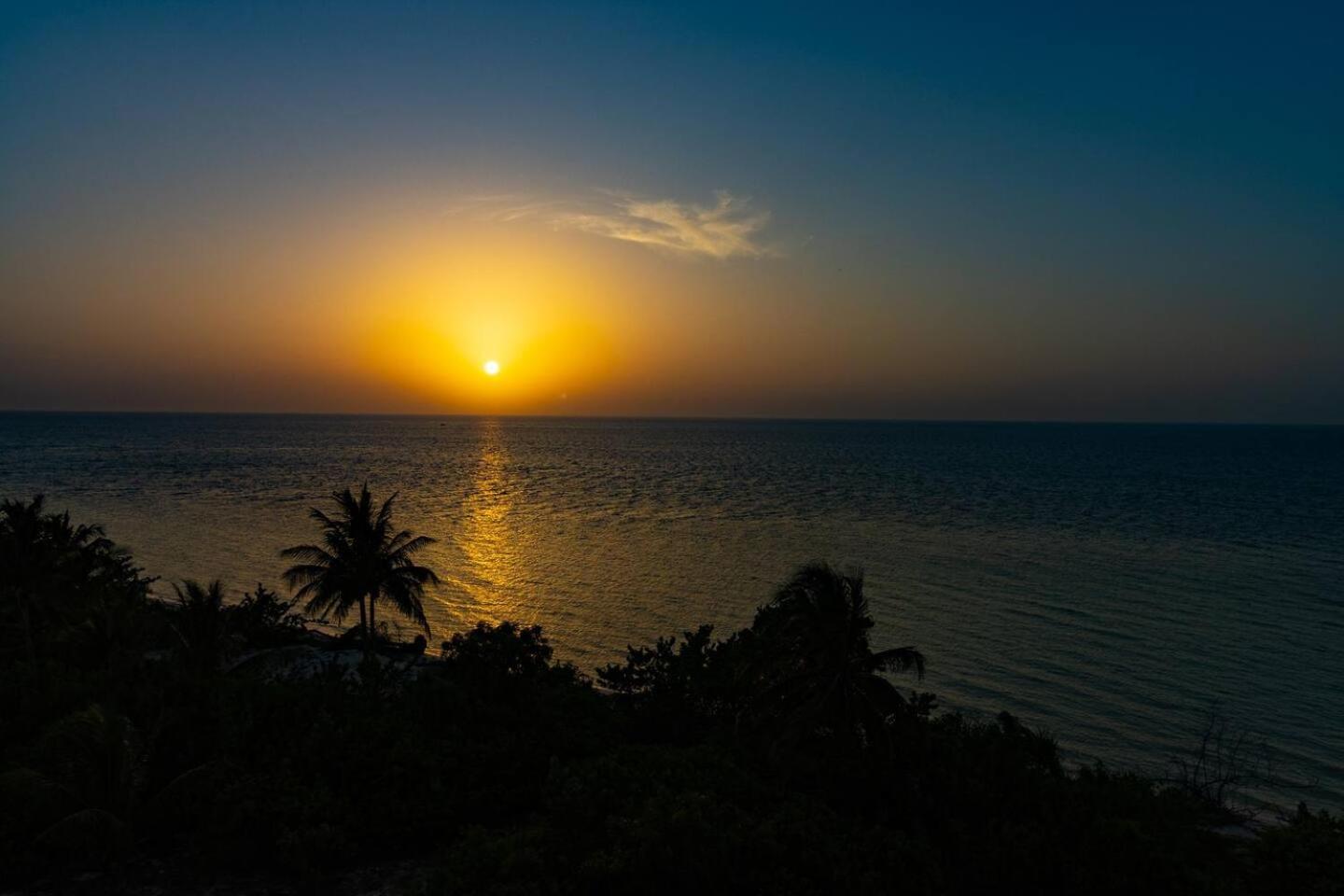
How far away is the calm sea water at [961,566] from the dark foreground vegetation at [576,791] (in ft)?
41.6

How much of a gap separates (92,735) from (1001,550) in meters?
64.2

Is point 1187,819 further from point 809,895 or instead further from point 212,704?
point 212,704

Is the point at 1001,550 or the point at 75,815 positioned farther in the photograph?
the point at 1001,550

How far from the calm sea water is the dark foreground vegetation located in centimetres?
1269

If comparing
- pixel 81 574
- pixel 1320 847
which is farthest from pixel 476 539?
pixel 1320 847

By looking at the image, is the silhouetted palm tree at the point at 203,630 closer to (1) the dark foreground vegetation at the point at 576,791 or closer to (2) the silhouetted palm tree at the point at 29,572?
(1) the dark foreground vegetation at the point at 576,791

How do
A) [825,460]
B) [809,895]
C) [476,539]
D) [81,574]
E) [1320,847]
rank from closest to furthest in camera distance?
1. [809,895]
2. [1320,847]
3. [81,574]
4. [476,539]
5. [825,460]

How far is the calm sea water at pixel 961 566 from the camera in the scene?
34219mm

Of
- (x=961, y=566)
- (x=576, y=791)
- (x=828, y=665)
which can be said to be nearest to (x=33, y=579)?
(x=576, y=791)

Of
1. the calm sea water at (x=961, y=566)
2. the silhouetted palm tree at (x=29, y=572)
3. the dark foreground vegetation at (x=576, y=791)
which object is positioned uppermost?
the silhouetted palm tree at (x=29, y=572)

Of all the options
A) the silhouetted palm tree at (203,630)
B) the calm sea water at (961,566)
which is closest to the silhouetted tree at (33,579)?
the silhouetted palm tree at (203,630)

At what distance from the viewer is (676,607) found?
49.3 m

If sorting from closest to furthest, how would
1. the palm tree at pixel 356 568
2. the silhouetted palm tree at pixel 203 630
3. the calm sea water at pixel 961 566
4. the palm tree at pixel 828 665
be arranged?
1. the palm tree at pixel 828 665
2. the silhouetted palm tree at pixel 203 630
3. the calm sea water at pixel 961 566
4. the palm tree at pixel 356 568

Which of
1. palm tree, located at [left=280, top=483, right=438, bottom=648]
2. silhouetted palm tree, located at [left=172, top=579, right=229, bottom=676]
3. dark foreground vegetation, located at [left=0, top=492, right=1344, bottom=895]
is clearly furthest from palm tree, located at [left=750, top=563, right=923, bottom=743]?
palm tree, located at [left=280, top=483, right=438, bottom=648]
